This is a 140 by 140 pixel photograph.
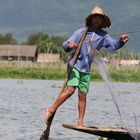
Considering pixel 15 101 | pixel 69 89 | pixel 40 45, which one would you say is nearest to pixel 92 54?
pixel 69 89

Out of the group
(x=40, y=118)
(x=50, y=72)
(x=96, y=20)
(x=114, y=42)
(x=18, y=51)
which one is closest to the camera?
(x=114, y=42)

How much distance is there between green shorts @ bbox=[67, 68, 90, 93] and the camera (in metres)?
8.84

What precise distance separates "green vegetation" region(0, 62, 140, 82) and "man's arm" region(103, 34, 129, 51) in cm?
2790

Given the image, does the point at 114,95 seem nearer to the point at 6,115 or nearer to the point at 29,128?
the point at 29,128

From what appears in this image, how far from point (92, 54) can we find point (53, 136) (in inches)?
67.6

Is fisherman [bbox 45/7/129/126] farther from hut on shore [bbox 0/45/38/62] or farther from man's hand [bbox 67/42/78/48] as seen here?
hut on shore [bbox 0/45/38/62]

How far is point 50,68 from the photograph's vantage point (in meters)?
41.2

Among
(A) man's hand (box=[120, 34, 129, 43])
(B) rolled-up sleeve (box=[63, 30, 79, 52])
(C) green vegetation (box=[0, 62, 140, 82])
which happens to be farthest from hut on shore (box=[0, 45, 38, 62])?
(A) man's hand (box=[120, 34, 129, 43])

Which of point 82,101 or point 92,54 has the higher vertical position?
point 92,54

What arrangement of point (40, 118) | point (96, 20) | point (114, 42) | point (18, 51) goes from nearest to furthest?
point (114, 42) → point (96, 20) → point (40, 118) → point (18, 51)

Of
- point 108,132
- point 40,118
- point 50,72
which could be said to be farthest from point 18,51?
point 108,132

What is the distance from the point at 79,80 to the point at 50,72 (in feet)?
102

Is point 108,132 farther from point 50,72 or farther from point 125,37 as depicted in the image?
point 50,72

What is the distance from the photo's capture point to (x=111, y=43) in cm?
877
